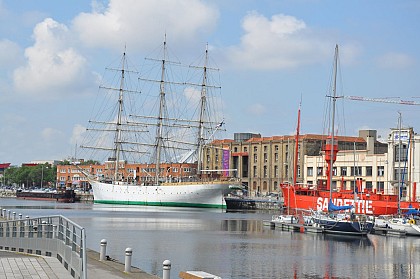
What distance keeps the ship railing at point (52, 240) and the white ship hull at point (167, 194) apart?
118 m

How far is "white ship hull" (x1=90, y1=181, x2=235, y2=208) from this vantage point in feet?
508

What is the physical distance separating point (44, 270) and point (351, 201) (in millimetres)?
88083

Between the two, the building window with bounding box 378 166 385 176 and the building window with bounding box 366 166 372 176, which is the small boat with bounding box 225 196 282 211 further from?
the building window with bounding box 378 166 385 176

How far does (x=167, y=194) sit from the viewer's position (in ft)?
538

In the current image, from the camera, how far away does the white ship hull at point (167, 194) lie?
6093 inches

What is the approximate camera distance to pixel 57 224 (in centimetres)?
2642

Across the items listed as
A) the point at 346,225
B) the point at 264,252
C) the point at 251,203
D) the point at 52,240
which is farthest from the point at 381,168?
the point at 52,240

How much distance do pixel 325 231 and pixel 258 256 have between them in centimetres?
2479

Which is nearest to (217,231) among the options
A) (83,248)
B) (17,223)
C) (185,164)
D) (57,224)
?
(17,223)

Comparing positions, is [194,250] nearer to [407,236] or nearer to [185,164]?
[407,236]

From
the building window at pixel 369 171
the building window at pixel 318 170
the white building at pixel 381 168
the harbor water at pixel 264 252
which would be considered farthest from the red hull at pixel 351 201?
the harbor water at pixel 264 252

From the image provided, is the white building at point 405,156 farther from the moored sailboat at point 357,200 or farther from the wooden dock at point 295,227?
the wooden dock at point 295,227

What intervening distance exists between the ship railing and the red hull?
6694 centimetres

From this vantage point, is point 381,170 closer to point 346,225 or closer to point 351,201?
point 351,201
